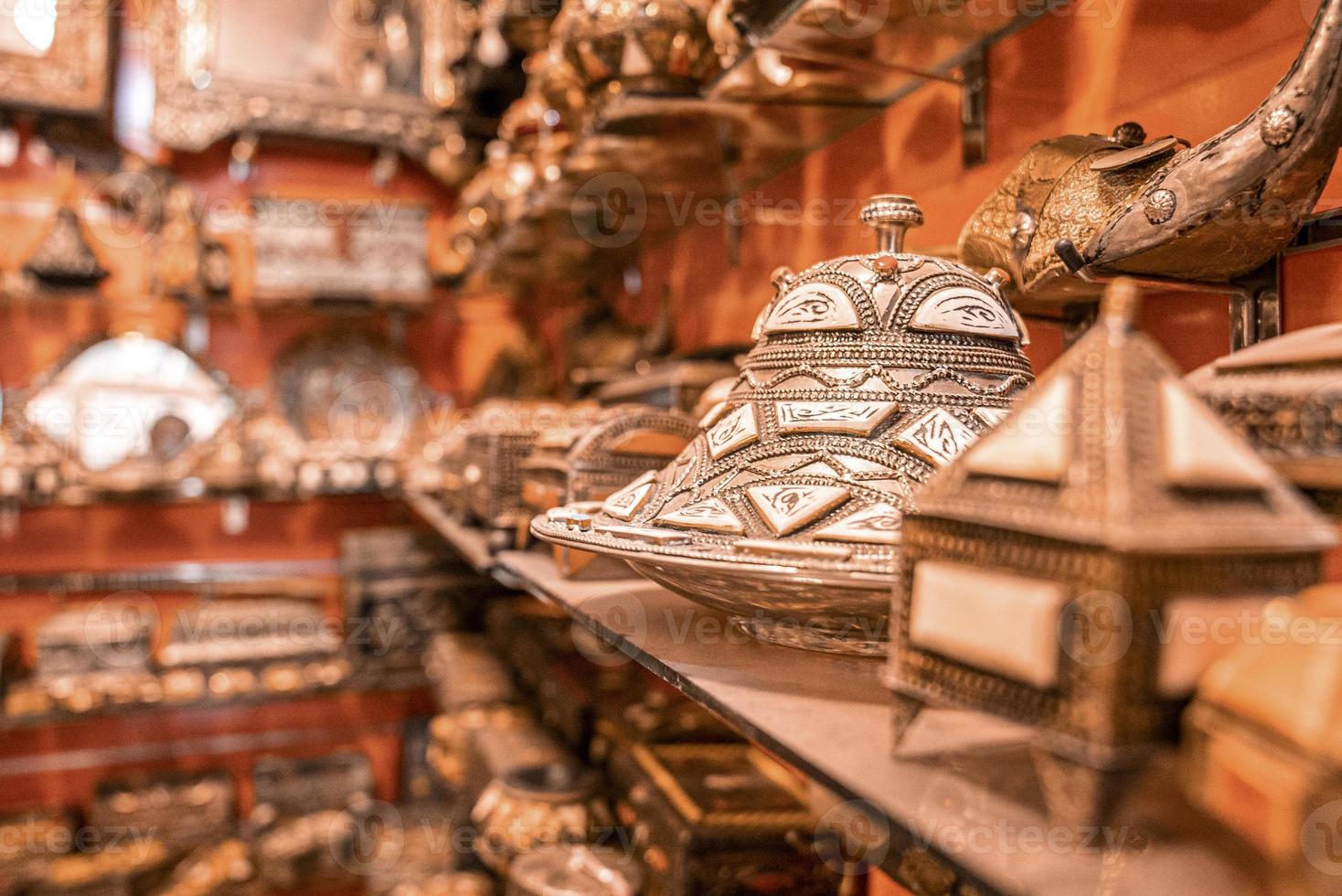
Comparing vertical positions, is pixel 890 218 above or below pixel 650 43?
below

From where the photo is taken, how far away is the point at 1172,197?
23.1 inches

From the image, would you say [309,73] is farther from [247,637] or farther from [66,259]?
[247,637]

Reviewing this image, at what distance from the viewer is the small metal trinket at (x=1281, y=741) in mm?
292

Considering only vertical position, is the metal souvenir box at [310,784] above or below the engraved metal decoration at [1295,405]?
below

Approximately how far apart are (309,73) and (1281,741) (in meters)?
3.32

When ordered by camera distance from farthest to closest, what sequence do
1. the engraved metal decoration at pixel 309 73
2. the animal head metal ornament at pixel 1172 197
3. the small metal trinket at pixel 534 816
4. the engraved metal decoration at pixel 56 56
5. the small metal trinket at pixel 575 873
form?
the engraved metal decoration at pixel 309 73
the engraved metal decoration at pixel 56 56
the small metal trinket at pixel 534 816
the small metal trinket at pixel 575 873
the animal head metal ornament at pixel 1172 197

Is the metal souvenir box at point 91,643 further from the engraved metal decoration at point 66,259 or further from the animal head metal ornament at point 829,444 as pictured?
the animal head metal ornament at point 829,444

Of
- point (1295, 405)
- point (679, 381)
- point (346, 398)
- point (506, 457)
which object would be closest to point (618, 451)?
point (679, 381)

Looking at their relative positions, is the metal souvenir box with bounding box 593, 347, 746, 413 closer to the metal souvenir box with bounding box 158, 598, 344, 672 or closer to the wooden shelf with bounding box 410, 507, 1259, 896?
the wooden shelf with bounding box 410, 507, 1259, 896

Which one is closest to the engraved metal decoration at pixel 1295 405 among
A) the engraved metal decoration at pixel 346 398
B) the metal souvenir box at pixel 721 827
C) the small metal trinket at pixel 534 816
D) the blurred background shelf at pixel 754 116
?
the blurred background shelf at pixel 754 116

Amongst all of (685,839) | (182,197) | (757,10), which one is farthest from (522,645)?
(182,197)

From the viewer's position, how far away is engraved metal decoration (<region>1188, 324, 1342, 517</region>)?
40 centimetres

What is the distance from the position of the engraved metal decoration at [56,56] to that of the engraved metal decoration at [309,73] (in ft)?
0.57

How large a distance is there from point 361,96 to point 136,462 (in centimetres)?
139
